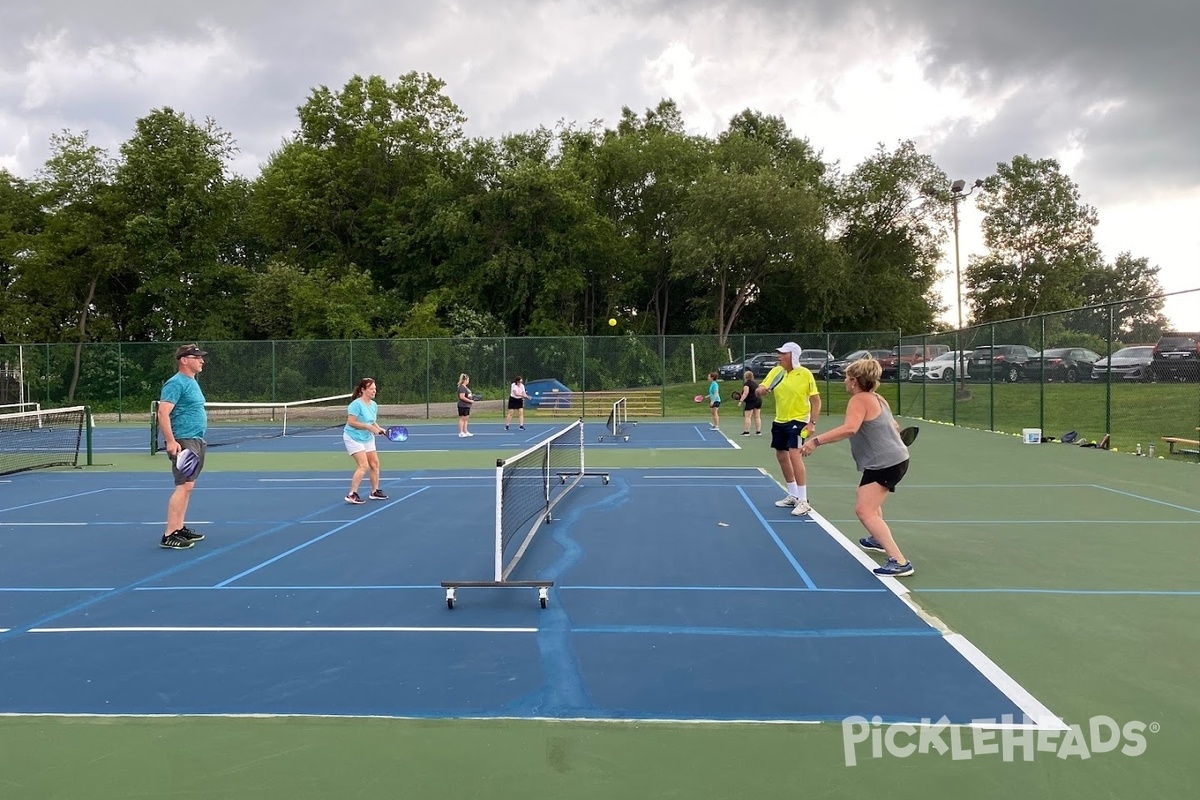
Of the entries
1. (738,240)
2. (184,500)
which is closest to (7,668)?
(184,500)

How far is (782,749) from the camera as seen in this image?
3.39 meters

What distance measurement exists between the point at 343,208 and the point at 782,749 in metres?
47.2

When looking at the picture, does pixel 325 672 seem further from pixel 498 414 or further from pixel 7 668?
pixel 498 414

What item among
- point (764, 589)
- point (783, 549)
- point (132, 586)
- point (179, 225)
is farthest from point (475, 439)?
point (179, 225)

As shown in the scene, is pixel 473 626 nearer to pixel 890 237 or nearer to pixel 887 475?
pixel 887 475

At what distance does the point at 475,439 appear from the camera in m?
20.9

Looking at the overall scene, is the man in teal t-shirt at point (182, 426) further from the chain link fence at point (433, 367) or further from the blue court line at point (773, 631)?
the chain link fence at point (433, 367)

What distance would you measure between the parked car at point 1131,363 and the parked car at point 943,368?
6.05 m

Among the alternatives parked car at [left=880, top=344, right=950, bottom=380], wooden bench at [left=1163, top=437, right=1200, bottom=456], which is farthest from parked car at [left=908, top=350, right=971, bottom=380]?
wooden bench at [left=1163, top=437, right=1200, bottom=456]

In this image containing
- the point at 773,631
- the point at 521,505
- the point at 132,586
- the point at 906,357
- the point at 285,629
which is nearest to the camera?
the point at 773,631

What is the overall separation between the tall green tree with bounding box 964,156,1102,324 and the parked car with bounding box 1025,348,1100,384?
3797 centimetres

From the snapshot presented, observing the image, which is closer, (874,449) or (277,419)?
(874,449)

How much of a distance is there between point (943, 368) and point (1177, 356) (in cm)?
897

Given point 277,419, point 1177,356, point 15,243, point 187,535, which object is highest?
point 15,243
